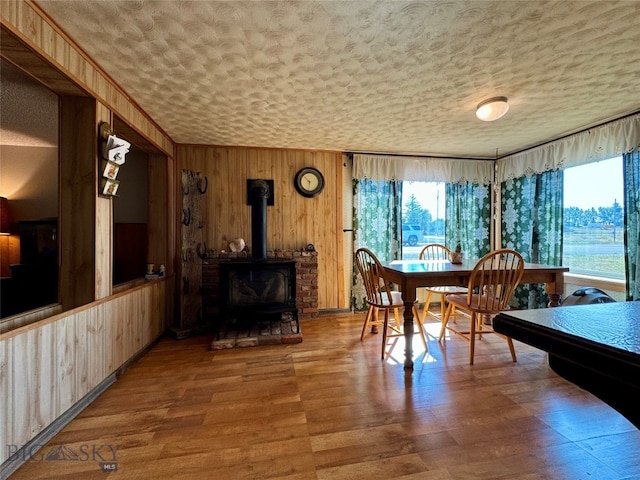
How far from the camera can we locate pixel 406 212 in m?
3.90

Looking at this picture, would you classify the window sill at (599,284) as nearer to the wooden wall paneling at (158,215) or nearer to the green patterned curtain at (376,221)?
the green patterned curtain at (376,221)

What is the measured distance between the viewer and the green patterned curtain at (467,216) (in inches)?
155

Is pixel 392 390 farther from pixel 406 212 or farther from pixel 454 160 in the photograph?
pixel 454 160

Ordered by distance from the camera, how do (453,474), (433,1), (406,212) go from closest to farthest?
(453,474), (433,1), (406,212)

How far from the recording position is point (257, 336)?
271 centimetres

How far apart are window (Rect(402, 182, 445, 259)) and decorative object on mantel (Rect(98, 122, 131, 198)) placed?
330cm

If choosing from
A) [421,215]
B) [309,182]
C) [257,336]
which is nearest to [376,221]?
[421,215]

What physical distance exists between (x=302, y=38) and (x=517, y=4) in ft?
3.72

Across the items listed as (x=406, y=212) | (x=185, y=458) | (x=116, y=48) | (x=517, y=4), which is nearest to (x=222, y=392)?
(x=185, y=458)

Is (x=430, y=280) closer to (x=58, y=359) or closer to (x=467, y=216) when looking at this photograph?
(x=467, y=216)

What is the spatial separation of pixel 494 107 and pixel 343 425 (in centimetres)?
266

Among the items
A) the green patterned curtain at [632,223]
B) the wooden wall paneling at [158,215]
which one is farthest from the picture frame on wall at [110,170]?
the green patterned curtain at [632,223]

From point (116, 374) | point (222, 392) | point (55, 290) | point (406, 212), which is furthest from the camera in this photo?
point (406, 212)

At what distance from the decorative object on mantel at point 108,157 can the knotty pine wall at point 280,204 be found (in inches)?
57.0
